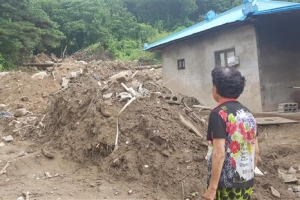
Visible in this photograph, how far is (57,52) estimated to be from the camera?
31.1 m

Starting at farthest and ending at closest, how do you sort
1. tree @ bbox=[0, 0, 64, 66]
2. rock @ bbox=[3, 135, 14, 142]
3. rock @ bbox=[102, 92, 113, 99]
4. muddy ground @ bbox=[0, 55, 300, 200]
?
tree @ bbox=[0, 0, 64, 66] → rock @ bbox=[3, 135, 14, 142] → rock @ bbox=[102, 92, 113, 99] → muddy ground @ bbox=[0, 55, 300, 200]

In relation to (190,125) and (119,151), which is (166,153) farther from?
(190,125)

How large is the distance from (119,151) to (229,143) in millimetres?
3270

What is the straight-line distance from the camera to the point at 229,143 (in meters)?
2.60

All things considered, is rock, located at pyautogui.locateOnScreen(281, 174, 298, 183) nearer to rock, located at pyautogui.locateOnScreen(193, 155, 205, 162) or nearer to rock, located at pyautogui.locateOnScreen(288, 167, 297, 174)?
rock, located at pyautogui.locateOnScreen(288, 167, 297, 174)

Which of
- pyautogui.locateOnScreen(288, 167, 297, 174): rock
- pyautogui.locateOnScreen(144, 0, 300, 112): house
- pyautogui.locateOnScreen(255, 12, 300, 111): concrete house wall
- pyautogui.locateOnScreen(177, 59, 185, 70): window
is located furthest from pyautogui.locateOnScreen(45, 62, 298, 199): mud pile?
pyautogui.locateOnScreen(177, 59, 185, 70): window

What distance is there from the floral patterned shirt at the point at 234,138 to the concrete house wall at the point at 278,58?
270 inches

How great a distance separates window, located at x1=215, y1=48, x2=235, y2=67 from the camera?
9978 mm

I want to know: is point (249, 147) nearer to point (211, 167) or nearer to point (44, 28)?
point (211, 167)

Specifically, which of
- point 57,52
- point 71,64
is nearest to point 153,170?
point 71,64

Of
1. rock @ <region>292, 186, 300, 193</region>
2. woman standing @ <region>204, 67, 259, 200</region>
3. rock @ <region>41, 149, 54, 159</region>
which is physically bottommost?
rock @ <region>292, 186, 300, 193</region>

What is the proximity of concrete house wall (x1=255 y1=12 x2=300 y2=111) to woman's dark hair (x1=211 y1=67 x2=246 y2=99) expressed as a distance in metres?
6.86

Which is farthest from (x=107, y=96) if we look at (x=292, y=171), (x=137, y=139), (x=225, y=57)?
(x=225, y=57)

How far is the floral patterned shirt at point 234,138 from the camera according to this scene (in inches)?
101
